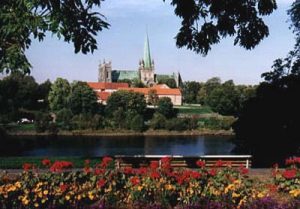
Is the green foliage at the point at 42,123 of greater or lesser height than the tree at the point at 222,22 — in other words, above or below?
below

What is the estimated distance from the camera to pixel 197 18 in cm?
1107

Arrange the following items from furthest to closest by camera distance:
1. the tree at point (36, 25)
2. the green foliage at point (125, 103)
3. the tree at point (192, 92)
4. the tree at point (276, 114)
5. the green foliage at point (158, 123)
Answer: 1. the tree at point (192, 92)
2. the green foliage at point (125, 103)
3. the green foliage at point (158, 123)
4. the tree at point (276, 114)
5. the tree at point (36, 25)

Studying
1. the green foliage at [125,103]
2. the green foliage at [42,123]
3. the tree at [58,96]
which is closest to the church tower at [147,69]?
the green foliage at [125,103]

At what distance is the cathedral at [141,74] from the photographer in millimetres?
179750

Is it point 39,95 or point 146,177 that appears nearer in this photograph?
point 146,177

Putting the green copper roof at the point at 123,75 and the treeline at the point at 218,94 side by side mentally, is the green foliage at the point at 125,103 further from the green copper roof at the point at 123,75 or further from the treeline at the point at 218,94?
the green copper roof at the point at 123,75

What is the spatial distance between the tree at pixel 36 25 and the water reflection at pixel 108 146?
51.1m

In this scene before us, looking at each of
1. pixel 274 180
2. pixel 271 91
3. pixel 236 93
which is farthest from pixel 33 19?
pixel 236 93

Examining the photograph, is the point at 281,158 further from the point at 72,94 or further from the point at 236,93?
the point at 236,93

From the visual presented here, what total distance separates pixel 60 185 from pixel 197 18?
482 centimetres

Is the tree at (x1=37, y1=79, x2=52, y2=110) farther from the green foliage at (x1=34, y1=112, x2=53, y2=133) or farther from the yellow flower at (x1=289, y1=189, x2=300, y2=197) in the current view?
the yellow flower at (x1=289, y1=189, x2=300, y2=197)

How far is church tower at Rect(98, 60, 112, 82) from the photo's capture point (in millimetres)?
178500

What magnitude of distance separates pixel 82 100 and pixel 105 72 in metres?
78.7

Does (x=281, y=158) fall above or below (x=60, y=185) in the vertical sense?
below
